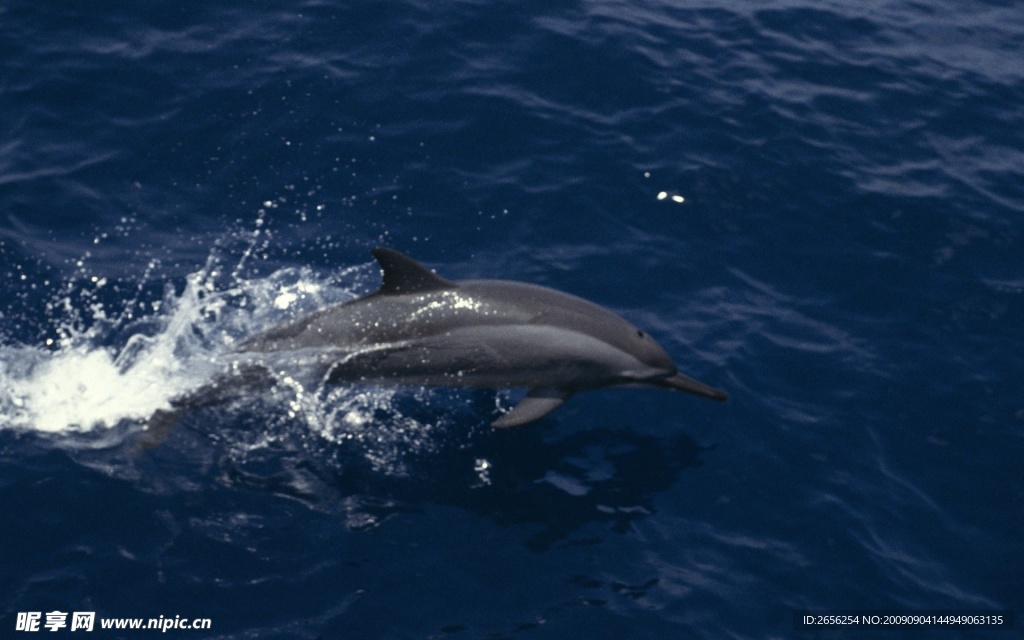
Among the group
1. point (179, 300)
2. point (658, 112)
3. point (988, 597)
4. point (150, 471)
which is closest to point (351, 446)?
point (150, 471)

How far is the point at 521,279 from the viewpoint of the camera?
45.0 ft

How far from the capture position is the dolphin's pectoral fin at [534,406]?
1122 cm

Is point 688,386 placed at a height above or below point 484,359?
below

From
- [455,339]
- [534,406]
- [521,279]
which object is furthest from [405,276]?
[521,279]

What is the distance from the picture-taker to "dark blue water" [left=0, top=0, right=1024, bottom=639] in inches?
405

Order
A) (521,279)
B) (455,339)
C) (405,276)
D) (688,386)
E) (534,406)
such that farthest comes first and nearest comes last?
(521,279) → (688,386) → (534,406) → (455,339) → (405,276)

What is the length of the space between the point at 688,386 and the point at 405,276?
3.26 meters

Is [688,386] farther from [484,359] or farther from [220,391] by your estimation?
[220,391]

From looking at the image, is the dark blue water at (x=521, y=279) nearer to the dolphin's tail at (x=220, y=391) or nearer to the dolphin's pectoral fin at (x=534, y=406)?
the dolphin's tail at (x=220, y=391)

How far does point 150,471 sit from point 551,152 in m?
7.41

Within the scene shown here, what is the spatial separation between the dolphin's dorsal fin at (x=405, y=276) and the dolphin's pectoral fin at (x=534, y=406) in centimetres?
141

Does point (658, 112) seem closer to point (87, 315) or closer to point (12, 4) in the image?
point (87, 315)

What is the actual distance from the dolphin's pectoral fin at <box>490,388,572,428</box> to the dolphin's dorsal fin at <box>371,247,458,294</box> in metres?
1.41

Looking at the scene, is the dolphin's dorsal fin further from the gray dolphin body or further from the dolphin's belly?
the dolphin's belly
